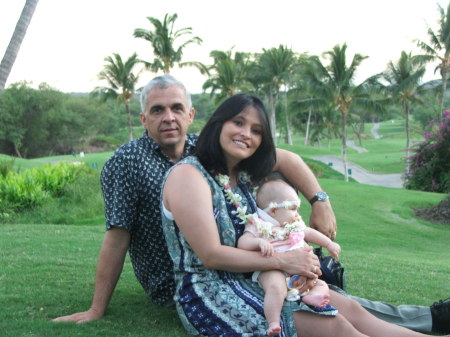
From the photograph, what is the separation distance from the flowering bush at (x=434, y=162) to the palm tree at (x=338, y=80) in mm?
11001

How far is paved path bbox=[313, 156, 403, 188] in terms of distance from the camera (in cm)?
3315

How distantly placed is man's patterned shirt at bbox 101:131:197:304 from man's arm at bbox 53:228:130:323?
68 mm

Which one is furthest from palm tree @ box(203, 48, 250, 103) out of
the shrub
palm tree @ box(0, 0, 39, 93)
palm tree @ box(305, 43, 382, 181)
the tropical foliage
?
palm tree @ box(0, 0, 39, 93)

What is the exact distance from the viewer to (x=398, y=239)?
1152 cm

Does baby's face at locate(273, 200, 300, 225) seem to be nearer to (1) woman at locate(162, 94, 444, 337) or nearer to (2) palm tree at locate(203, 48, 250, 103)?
(1) woman at locate(162, 94, 444, 337)

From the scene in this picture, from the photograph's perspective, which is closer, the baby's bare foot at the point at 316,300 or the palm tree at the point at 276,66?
the baby's bare foot at the point at 316,300

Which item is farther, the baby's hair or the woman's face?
the baby's hair

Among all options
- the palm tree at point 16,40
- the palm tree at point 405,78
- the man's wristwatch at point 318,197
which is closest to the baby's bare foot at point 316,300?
the man's wristwatch at point 318,197

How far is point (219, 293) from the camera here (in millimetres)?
2762

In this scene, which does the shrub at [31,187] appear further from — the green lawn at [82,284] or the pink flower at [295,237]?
the pink flower at [295,237]

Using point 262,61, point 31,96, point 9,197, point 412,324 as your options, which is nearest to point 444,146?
point 9,197

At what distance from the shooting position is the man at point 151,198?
3254 mm

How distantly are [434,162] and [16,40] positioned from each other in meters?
19.3

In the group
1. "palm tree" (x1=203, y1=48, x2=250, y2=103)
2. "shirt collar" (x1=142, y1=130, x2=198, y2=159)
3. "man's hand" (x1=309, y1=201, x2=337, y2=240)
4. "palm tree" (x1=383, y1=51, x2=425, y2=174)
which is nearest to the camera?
"shirt collar" (x1=142, y1=130, x2=198, y2=159)
